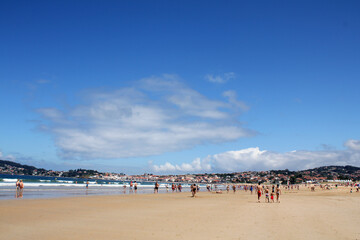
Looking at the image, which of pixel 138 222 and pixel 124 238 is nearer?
pixel 124 238

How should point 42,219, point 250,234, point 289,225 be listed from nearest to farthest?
1. point 250,234
2. point 289,225
3. point 42,219

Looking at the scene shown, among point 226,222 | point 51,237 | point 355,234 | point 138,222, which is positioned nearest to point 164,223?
point 138,222

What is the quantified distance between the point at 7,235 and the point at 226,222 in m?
Answer: 9.21

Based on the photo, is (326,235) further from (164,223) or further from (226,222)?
(164,223)

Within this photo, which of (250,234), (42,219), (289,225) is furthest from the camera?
(42,219)

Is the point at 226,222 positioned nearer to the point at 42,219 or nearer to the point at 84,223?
the point at 84,223

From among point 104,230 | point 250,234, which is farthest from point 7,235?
point 250,234

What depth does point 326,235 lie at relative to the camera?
11.0m

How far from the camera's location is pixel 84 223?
1329cm

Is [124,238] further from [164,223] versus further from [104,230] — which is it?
[164,223]

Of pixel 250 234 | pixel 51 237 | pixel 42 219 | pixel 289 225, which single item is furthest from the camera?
pixel 42 219

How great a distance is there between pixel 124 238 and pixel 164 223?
391 centimetres

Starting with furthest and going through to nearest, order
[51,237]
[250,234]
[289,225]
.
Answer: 1. [289,225]
2. [250,234]
3. [51,237]

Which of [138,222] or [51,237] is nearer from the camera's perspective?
[51,237]
